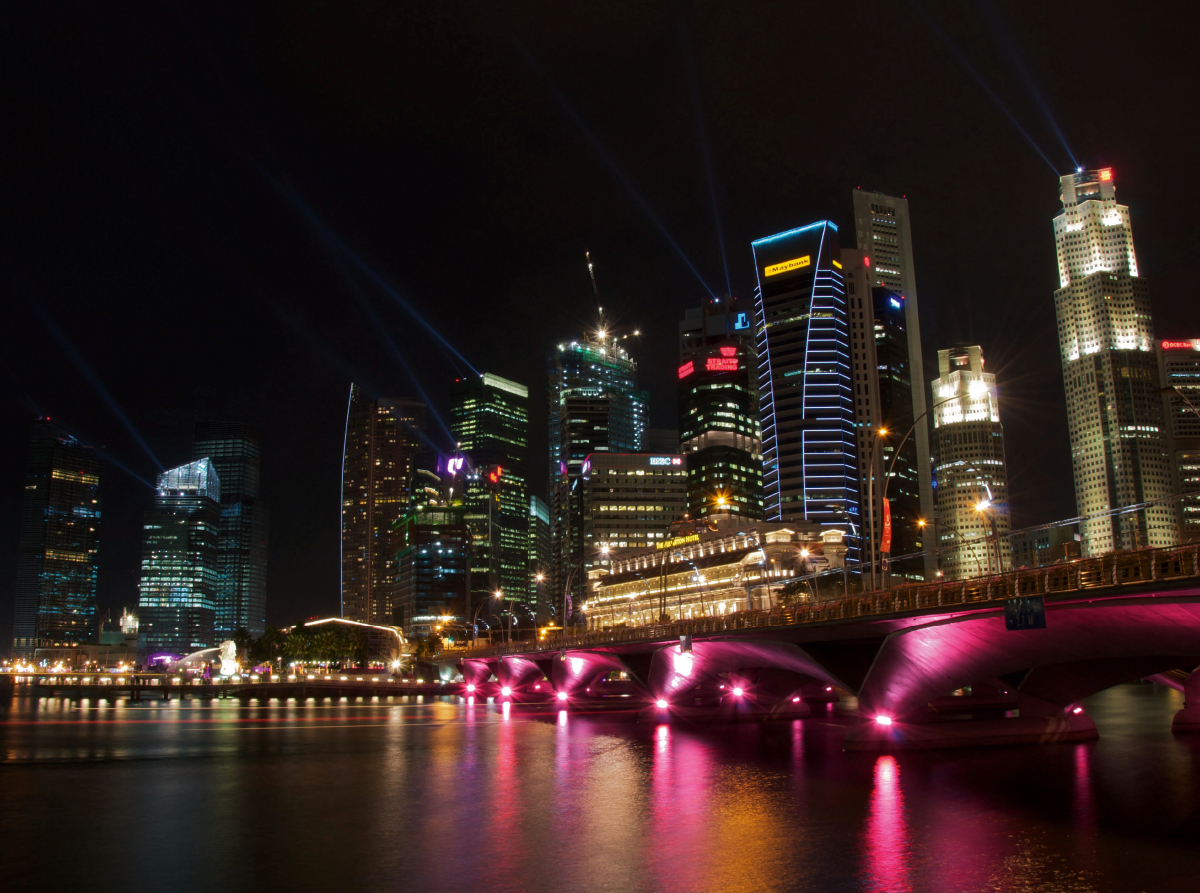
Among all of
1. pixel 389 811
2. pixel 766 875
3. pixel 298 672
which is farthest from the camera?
pixel 298 672

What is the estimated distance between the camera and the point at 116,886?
23.6m

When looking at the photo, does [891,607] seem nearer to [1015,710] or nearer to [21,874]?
[21,874]

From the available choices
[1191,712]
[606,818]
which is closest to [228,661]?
[1191,712]

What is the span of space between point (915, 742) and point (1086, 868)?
29959 mm

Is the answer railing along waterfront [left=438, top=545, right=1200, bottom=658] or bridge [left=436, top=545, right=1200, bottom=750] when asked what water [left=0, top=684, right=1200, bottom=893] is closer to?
bridge [left=436, top=545, right=1200, bottom=750]

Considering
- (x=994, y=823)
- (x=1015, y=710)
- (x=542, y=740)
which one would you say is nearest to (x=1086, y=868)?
(x=994, y=823)

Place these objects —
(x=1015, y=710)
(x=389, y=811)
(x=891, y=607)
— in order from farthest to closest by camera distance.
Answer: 1. (x=1015, y=710)
2. (x=891, y=607)
3. (x=389, y=811)

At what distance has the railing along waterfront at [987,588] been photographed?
105ft

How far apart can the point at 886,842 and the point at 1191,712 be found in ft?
150

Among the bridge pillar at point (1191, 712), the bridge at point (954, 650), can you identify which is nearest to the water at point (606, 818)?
the bridge pillar at point (1191, 712)

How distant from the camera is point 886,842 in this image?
2731cm

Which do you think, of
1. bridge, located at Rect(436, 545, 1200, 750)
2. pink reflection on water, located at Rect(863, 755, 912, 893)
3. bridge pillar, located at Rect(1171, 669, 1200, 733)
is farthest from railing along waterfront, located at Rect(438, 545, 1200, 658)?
bridge pillar, located at Rect(1171, 669, 1200, 733)

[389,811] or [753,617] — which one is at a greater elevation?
[753,617]

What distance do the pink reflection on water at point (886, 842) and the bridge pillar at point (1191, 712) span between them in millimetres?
32814
